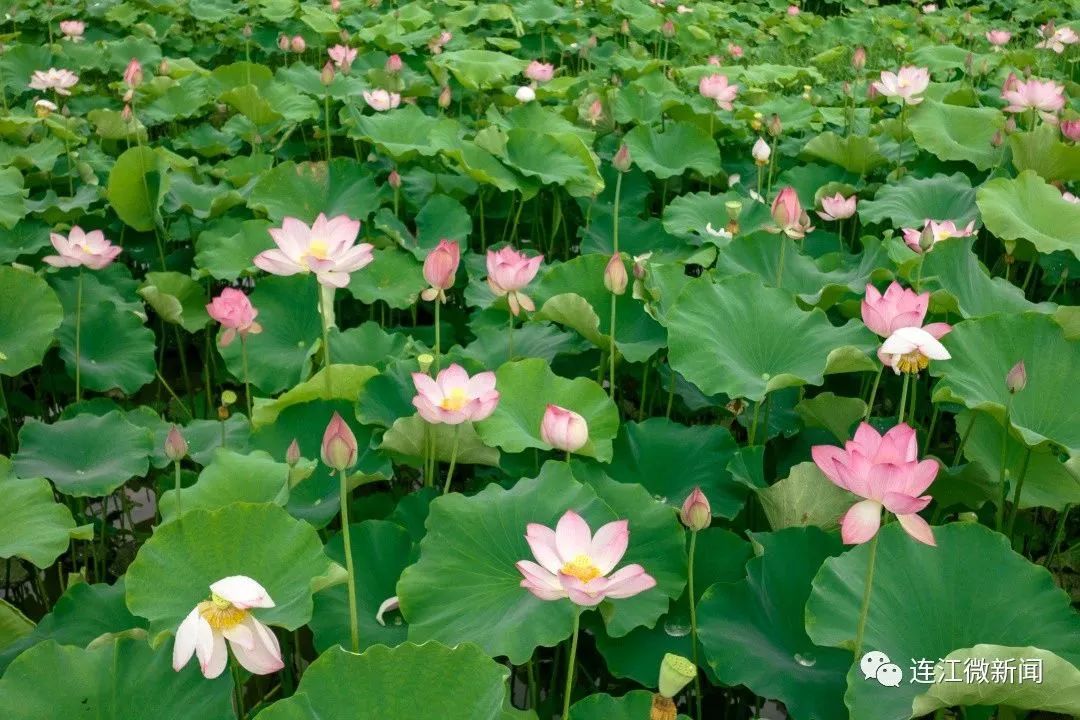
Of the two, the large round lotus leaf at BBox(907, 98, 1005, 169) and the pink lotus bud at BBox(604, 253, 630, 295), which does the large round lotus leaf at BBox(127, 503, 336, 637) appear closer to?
the pink lotus bud at BBox(604, 253, 630, 295)

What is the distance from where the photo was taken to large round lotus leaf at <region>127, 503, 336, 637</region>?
47.4 inches

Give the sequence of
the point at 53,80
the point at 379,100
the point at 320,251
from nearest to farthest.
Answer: the point at 320,251
the point at 379,100
the point at 53,80

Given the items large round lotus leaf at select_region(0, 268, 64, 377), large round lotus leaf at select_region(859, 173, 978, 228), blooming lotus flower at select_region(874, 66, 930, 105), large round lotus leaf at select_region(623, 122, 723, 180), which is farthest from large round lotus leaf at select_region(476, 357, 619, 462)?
blooming lotus flower at select_region(874, 66, 930, 105)

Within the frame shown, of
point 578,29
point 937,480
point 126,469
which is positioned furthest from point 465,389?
point 578,29

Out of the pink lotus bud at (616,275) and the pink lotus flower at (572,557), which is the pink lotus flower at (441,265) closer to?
the pink lotus bud at (616,275)

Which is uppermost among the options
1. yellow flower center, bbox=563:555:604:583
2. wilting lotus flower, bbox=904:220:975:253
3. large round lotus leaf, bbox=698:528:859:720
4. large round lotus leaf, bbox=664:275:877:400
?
yellow flower center, bbox=563:555:604:583

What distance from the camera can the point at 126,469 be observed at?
1.67 m

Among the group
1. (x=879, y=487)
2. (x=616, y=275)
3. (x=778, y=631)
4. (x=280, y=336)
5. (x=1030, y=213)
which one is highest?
(x=879, y=487)

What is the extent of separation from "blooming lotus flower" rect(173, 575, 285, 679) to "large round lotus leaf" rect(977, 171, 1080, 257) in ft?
5.56

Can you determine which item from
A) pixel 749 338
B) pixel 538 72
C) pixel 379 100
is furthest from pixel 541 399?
pixel 538 72

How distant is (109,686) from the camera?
1116 mm

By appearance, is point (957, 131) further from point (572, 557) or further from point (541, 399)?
point (572, 557)

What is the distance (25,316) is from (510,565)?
1245mm

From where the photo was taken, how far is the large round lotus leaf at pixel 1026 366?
154cm
